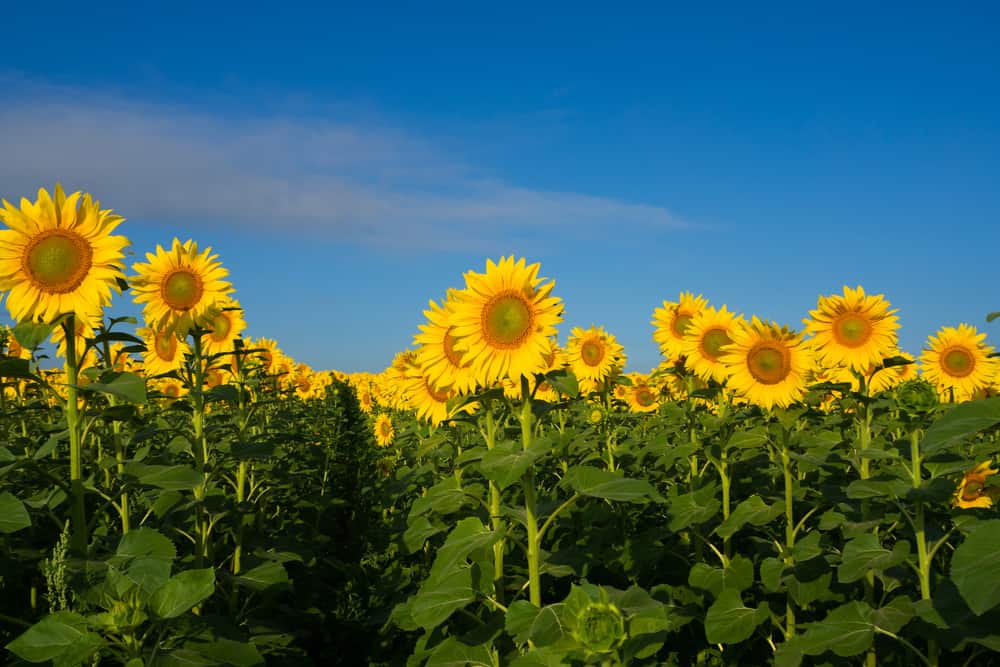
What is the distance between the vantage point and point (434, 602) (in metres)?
3.40

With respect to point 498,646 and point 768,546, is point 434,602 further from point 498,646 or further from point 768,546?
point 768,546

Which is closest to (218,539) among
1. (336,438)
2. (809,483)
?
(809,483)

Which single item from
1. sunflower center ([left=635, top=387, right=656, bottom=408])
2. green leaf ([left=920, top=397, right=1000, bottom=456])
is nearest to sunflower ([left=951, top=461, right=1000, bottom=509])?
green leaf ([left=920, top=397, right=1000, bottom=456])

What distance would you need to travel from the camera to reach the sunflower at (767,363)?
5.75m

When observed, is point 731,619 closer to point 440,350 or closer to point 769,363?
point 769,363

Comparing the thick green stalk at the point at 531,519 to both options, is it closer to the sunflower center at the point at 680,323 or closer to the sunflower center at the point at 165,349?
the sunflower center at the point at 680,323

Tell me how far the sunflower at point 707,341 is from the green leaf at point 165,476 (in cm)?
431

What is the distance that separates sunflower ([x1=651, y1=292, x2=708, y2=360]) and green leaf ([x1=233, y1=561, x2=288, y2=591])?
4427 mm

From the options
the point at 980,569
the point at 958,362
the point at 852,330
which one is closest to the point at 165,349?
the point at 852,330

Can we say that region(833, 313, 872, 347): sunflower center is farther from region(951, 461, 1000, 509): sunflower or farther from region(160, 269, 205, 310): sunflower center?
region(160, 269, 205, 310): sunflower center

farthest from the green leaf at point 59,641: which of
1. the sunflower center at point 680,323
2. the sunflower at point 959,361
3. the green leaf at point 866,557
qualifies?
the sunflower at point 959,361

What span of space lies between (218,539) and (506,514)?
4333 millimetres

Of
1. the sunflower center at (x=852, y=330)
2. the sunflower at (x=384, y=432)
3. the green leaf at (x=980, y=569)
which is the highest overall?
the sunflower center at (x=852, y=330)

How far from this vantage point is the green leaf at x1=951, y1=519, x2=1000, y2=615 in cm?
234
